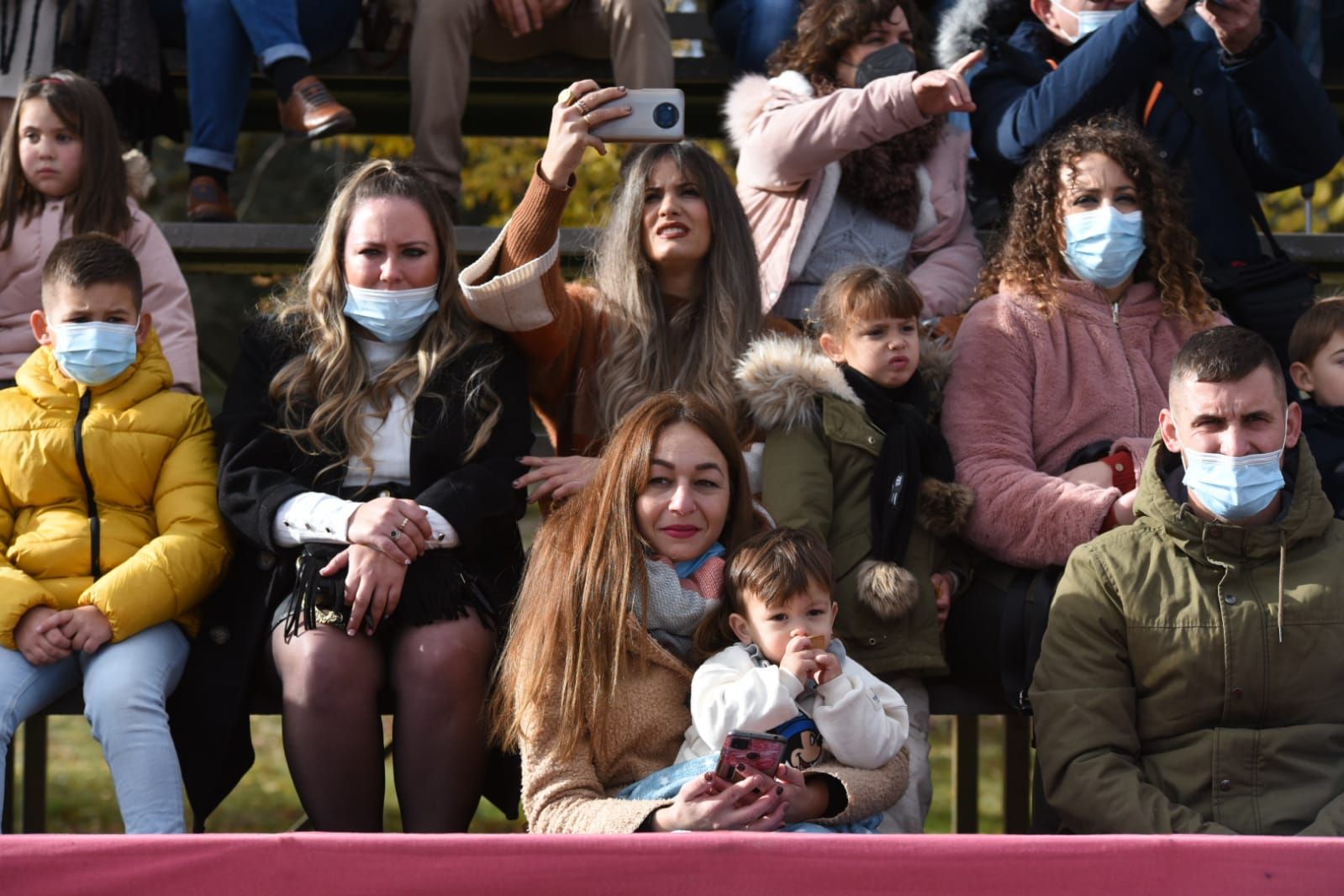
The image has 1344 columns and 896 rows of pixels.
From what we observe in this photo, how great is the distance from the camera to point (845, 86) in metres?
5.51

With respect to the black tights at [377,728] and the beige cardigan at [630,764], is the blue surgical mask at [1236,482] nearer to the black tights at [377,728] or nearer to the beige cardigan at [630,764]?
the beige cardigan at [630,764]

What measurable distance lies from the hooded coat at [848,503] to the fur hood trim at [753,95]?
1.16 m

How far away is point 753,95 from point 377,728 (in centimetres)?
253

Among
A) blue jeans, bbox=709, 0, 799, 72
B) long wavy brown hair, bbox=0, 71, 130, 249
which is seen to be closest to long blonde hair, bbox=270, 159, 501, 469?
long wavy brown hair, bbox=0, 71, 130, 249

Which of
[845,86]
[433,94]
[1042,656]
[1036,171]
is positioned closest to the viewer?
[1042,656]

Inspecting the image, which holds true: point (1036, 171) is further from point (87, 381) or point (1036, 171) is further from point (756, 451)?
point (87, 381)

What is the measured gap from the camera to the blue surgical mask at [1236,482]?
3914mm

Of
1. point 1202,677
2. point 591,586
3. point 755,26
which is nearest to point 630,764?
point 591,586

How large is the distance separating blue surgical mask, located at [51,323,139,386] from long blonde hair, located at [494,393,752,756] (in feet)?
3.90

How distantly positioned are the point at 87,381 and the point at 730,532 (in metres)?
1.64

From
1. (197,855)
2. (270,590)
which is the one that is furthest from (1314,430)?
(197,855)

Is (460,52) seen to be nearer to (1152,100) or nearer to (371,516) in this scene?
(1152,100)

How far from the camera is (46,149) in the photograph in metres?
5.14

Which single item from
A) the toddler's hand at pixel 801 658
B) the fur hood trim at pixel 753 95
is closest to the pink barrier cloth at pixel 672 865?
the toddler's hand at pixel 801 658
